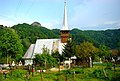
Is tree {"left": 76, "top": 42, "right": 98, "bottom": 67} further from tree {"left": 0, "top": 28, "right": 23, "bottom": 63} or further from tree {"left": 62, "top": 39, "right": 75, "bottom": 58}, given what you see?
tree {"left": 0, "top": 28, "right": 23, "bottom": 63}

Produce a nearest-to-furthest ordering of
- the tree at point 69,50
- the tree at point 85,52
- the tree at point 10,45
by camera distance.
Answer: the tree at point 10,45 → the tree at point 69,50 → the tree at point 85,52

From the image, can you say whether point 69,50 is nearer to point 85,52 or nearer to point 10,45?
point 85,52

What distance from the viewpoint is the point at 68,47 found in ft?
161

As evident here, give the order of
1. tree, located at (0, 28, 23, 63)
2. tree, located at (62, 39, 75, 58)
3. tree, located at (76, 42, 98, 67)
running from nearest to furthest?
tree, located at (0, 28, 23, 63), tree, located at (62, 39, 75, 58), tree, located at (76, 42, 98, 67)

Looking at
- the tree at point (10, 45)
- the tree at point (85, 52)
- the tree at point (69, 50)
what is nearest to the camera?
the tree at point (10, 45)

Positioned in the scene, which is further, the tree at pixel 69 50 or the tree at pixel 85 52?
the tree at pixel 85 52

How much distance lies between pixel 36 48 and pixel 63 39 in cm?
683

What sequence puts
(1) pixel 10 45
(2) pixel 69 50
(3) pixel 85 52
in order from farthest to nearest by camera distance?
(3) pixel 85 52, (2) pixel 69 50, (1) pixel 10 45

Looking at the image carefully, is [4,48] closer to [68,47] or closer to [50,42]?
[68,47]

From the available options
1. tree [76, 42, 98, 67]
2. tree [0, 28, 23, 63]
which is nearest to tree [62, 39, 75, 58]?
tree [76, 42, 98, 67]

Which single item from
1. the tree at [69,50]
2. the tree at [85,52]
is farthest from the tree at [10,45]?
the tree at [85,52]

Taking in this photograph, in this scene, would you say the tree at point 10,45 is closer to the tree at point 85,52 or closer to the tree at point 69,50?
the tree at point 69,50

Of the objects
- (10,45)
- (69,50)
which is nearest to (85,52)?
(69,50)

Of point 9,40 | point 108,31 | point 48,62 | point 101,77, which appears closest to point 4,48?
point 9,40
